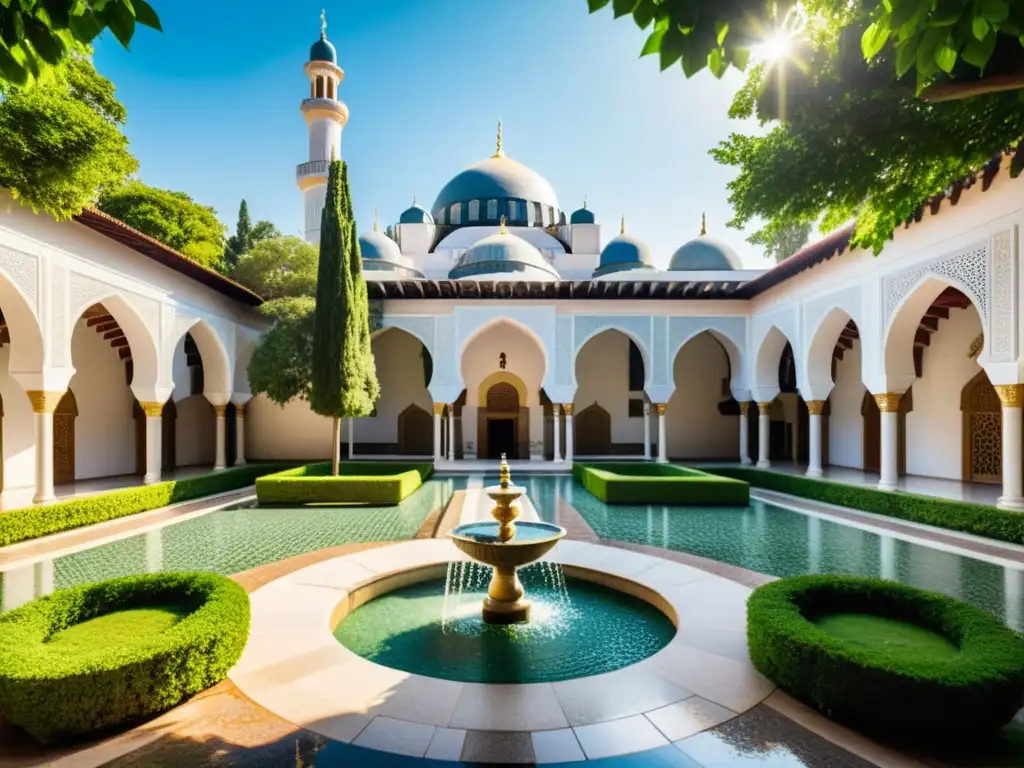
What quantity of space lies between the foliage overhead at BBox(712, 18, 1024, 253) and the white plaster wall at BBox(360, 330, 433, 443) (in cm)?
1453

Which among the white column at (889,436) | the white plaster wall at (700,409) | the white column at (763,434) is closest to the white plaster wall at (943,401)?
the white column at (889,436)

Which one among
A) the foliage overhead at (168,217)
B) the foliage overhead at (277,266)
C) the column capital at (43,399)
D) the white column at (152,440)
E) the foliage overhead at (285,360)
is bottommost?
the white column at (152,440)

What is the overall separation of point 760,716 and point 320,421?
57.6 feet

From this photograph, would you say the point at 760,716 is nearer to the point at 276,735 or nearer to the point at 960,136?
the point at 276,735

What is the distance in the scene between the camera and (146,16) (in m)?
2.07

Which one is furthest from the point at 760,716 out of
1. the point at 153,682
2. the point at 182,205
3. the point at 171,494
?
the point at 182,205

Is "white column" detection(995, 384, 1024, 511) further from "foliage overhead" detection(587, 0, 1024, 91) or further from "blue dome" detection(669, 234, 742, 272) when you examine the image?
"blue dome" detection(669, 234, 742, 272)

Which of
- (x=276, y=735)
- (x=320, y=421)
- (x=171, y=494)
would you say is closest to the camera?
(x=276, y=735)

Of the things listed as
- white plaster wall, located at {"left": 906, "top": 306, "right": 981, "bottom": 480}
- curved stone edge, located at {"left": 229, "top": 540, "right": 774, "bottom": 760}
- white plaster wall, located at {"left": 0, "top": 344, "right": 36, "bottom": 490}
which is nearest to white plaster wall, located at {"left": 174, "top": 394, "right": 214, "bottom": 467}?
white plaster wall, located at {"left": 0, "top": 344, "right": 36, "bottom": 490}

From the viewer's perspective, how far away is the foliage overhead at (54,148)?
6781 millimetres

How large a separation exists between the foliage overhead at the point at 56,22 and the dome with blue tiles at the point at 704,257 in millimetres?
20407

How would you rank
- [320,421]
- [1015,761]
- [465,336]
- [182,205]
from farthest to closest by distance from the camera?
1. [182,205]
2. [320,421]
3. [465,336]
4. [1015,761]

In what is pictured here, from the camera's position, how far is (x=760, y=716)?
3188mm

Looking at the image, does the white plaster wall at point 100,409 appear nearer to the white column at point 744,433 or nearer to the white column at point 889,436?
the white column at point 744,433
